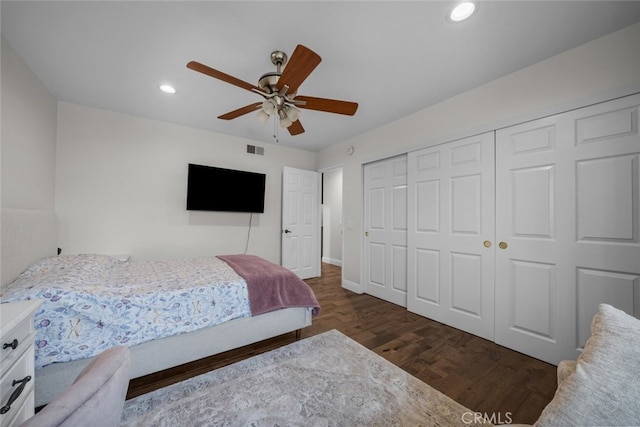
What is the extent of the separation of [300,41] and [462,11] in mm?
1115

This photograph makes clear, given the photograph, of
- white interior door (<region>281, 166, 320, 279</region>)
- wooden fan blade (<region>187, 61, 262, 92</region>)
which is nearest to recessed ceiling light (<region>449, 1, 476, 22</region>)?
wooden fan blade (<region>187, 61, 262, 92</region>)

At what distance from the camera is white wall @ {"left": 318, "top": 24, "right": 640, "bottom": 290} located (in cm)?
170

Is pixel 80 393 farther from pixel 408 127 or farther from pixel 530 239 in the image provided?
pixel 408 127

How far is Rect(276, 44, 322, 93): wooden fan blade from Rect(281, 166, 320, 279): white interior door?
8.57ft

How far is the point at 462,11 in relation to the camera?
4.98 ft

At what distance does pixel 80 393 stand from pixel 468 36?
2677mm

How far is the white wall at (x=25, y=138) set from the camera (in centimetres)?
184

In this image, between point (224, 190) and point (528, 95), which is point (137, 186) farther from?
point (528, 95)

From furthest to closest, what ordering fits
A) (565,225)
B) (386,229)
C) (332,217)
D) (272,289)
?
1. (332,217)
2. (386,229)
3. (272,289)
4. (565,225)

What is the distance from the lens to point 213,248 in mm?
3730

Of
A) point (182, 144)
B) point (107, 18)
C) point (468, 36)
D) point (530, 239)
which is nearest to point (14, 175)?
point (107, 18)

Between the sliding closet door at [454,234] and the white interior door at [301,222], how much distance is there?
199 centimetres

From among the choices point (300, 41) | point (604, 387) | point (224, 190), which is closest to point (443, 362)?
point (604, 387)

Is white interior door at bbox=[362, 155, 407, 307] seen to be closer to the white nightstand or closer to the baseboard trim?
the baseboard trim
